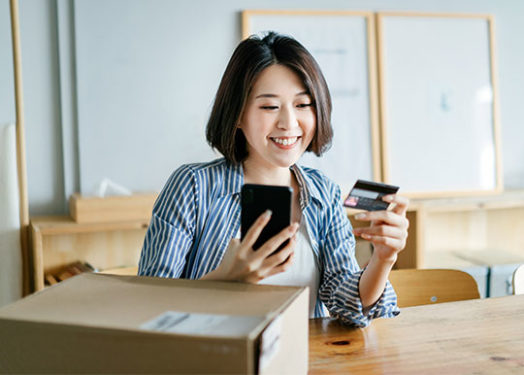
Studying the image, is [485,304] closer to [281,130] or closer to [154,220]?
[281,130]

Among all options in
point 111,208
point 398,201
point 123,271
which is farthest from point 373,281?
point 111,208

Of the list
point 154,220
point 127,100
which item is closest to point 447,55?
point 127,100

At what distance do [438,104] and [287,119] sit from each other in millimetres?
2105

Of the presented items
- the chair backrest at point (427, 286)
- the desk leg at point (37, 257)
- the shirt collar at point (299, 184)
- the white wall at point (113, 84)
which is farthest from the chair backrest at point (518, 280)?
the desk leg at point (37, 257)

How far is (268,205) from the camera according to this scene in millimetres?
974

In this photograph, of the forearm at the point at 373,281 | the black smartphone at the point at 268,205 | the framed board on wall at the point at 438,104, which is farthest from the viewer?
the framed board on wall at the point at 438,104

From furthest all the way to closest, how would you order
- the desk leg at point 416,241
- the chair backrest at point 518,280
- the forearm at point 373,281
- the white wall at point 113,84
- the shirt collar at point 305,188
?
the desk leg at point 416,241, the white wall at point 113,84, the chair backrest at point 518,280, the shirt collar at point 305,188, the forearm at point 373,281

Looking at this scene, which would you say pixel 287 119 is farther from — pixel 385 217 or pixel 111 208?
pixel 111 208

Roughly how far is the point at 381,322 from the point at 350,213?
1.59m

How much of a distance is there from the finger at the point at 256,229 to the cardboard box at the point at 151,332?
0.10m

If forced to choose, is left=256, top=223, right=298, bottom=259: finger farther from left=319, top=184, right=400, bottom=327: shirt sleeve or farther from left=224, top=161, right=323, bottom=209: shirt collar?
left=224, top=161, right=323, bottom=209: shirt collar

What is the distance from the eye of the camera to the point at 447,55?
3275 mm

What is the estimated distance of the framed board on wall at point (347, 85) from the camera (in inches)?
121

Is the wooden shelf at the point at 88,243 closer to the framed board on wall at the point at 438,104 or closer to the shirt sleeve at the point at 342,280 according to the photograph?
the shirt sleeve at the point at 342,280
